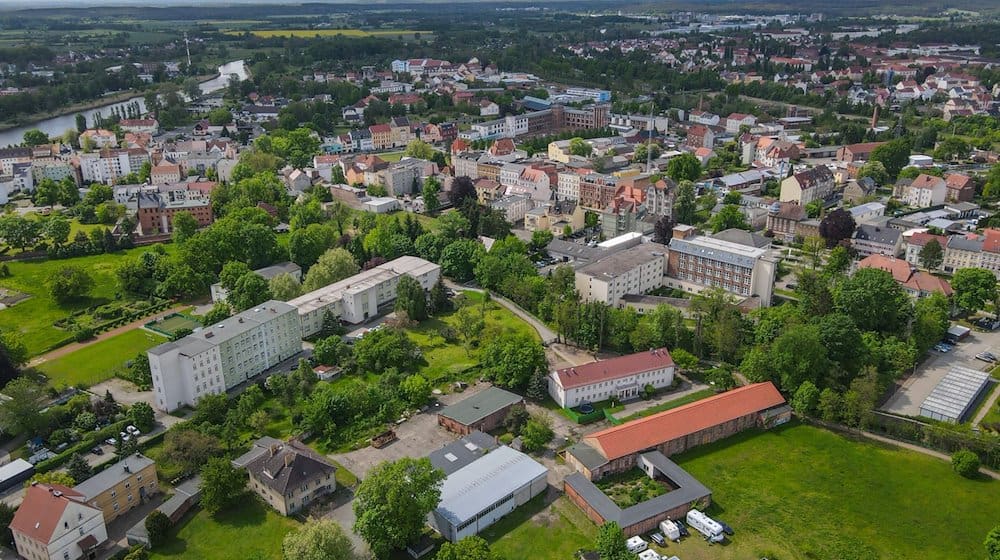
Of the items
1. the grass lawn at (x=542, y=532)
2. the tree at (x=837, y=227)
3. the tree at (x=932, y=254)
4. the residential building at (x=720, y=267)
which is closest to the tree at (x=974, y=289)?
the tree at (x=932, y=254)

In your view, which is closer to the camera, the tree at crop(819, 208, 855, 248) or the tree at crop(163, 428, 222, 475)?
the tree at crop(163, 428, 222, 475)

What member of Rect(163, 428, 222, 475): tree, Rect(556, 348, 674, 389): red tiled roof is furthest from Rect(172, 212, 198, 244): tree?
Rect(556, 348, 674, 389): red tiled roof

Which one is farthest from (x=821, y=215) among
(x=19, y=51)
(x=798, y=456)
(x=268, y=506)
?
(x=19, y=51)

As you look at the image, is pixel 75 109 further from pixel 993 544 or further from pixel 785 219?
pixel 993 544

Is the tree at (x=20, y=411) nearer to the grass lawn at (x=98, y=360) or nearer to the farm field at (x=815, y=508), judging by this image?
the grass lawn at (x=98, y=360)

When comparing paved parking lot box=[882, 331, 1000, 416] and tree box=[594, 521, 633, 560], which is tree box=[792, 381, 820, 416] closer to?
paved parking lot box=[882, 331, 1000, 416]

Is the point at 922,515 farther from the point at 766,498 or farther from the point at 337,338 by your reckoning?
the point at 337,338
